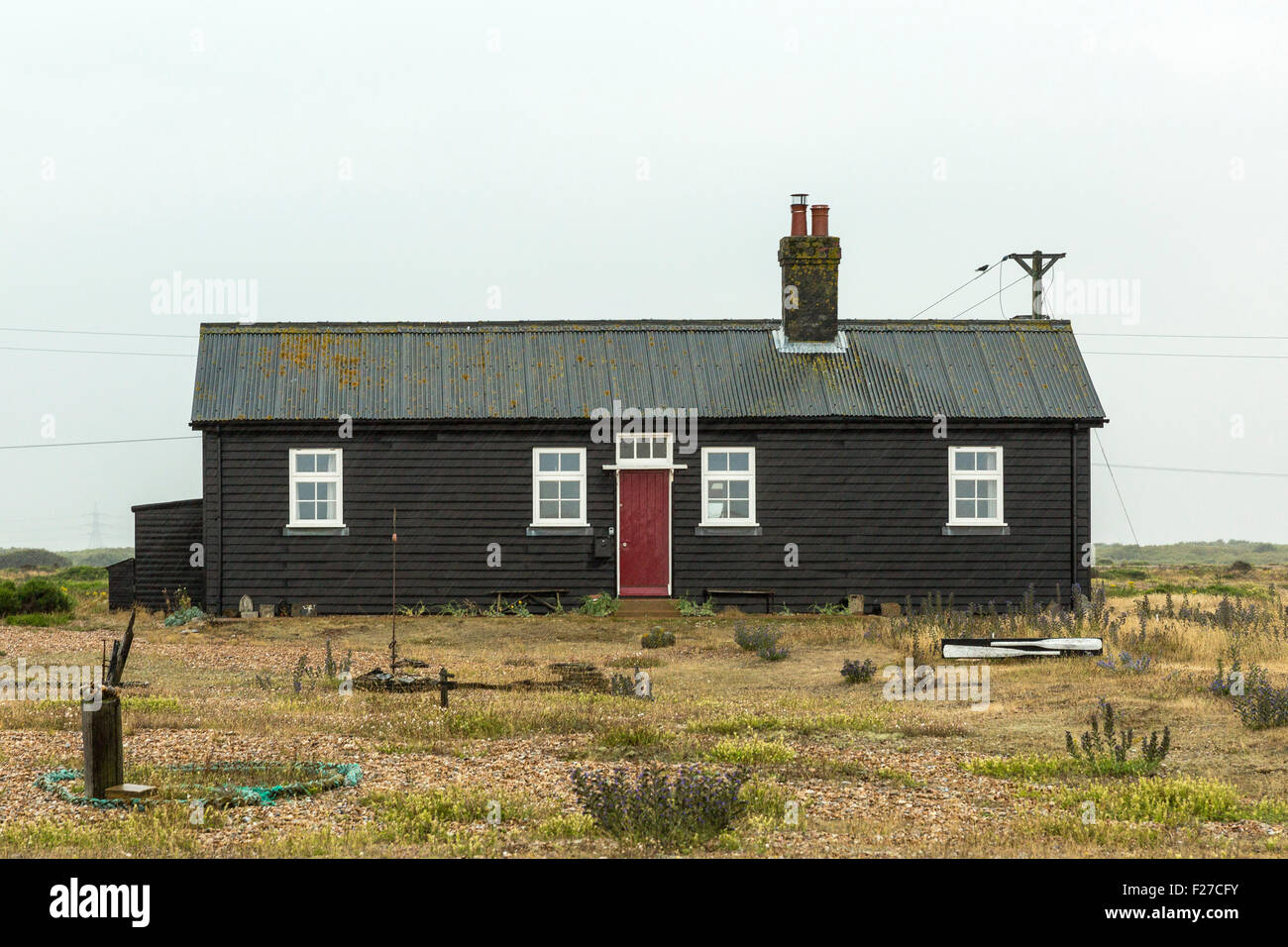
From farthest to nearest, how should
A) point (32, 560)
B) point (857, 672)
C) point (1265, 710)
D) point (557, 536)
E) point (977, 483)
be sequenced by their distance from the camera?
point (32, 560) < point (977, 483) < point (557, 536) < point (857, 672) < point (1265, 710)

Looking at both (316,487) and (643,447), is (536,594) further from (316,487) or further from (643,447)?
(316,487)

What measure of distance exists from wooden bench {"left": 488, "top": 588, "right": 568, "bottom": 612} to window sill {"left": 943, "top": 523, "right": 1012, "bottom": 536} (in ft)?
23.1

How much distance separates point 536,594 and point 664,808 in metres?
16.8

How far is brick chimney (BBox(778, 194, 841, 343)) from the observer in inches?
1032

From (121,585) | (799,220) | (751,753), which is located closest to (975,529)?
(799,220)

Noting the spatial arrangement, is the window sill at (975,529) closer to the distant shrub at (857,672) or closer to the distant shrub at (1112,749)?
the distant shrub at (857,672)

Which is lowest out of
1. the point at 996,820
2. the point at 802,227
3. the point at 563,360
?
the point at 996,820

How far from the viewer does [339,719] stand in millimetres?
12695

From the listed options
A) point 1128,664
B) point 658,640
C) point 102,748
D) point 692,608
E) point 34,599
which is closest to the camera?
point 102,748

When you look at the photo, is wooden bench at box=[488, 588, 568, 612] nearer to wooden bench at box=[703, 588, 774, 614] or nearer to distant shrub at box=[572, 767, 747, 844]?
wooden bench at box=[703, 588, 774, 614]

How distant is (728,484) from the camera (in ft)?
82.2

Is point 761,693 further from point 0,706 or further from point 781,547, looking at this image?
point 781,547

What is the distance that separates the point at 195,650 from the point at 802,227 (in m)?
13.5

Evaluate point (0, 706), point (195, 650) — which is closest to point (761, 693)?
point (0, 706)
